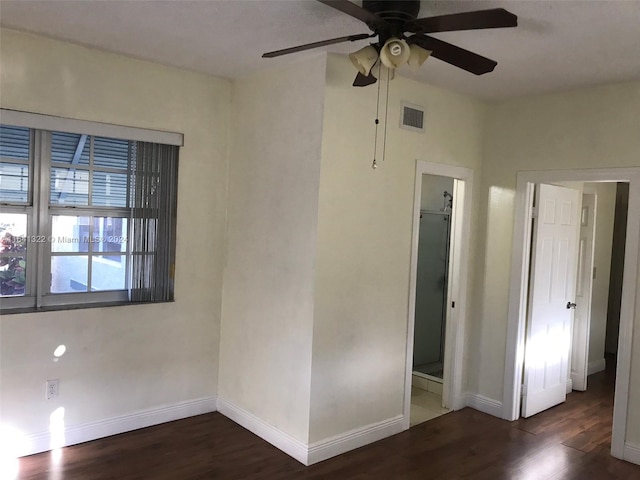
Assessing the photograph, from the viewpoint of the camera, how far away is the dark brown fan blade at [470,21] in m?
1.91

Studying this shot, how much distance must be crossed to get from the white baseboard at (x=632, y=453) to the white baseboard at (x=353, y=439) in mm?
1523

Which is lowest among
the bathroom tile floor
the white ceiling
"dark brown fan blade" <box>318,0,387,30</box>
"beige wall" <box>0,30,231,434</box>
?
the bathroom tile floor

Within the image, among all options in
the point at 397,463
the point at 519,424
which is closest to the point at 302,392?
the point at 397,463

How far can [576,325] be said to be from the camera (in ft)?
16.8

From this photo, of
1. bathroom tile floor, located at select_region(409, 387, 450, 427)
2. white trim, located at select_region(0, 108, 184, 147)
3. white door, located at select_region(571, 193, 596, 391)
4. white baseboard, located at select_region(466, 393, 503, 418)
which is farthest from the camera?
white door, located at select_region(571, 193, 596, 391)

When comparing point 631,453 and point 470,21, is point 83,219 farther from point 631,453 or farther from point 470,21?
point 631,453

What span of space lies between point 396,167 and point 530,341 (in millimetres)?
1863

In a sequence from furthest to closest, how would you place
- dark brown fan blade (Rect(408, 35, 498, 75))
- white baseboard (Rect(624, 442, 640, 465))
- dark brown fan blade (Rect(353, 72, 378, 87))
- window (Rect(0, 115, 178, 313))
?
white baseboard (Rect(624, 442, 640, 465)) < window (Rect(0, 115, 178, 313)) < dark brown fan blade (Rect(353, 72, 378, 87)) < dark brown fan blade (Rect(408, 35, 498, 75))

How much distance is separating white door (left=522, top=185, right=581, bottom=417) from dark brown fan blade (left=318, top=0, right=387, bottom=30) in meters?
2.55

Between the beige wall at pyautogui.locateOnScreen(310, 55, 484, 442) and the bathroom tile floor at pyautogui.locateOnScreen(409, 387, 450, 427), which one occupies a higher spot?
the beige wall at pyautogui.locateOnScreen(310, 55, 484, 442)

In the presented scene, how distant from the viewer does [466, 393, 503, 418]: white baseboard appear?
4.32 meters

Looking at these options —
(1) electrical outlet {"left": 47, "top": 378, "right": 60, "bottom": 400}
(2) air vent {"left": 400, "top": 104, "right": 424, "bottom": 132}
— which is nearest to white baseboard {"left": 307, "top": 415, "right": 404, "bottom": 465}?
(1) electrical outlet {"left": 47, "top": 378, "right": 60, "bottom": 400}

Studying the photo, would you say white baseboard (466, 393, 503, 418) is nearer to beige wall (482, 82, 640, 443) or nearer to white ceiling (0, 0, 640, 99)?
beige wall (482, 82, 640, 443)

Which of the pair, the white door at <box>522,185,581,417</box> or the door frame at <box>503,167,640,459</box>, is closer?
the door frame at <box>503,167,640,459</box>
